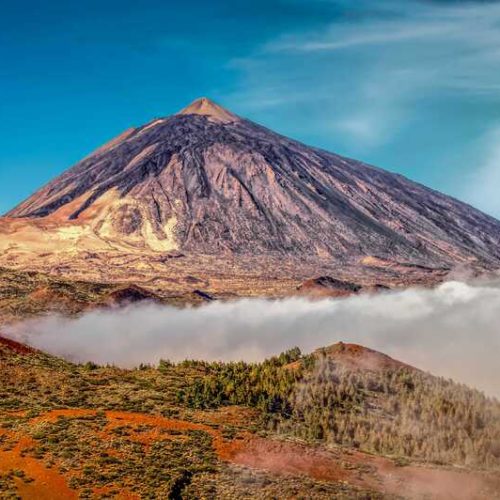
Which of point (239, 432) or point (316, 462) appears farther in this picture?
point (239, 432)

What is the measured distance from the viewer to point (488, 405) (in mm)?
70500

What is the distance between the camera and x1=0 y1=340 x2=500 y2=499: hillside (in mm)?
38594

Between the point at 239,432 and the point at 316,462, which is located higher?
the point at 239,432

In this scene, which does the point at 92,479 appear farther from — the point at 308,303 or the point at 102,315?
the point at 308,303

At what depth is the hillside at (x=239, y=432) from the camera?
127ft

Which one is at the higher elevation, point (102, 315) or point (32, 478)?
point (102, 315)

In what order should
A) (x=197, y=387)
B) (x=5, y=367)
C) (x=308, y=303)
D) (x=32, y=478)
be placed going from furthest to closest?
1. (x=308, y=303)
2. (x=197, y=387)
3. (x=5, y=367)
4. (x=32, y=478)

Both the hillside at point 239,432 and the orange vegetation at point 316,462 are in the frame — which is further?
the orange vegetation at point 316,462

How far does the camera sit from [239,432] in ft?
163

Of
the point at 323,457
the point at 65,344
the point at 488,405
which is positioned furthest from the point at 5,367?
the point at 65,344

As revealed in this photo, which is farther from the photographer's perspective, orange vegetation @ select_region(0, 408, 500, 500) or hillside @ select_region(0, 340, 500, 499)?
orange vegetation @ select_region(0, 408, 500, 500)

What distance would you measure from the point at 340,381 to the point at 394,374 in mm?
7623

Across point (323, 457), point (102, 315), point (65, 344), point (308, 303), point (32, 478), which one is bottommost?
point (32, 478)

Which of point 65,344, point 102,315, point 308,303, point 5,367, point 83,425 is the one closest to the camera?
point 83,425
